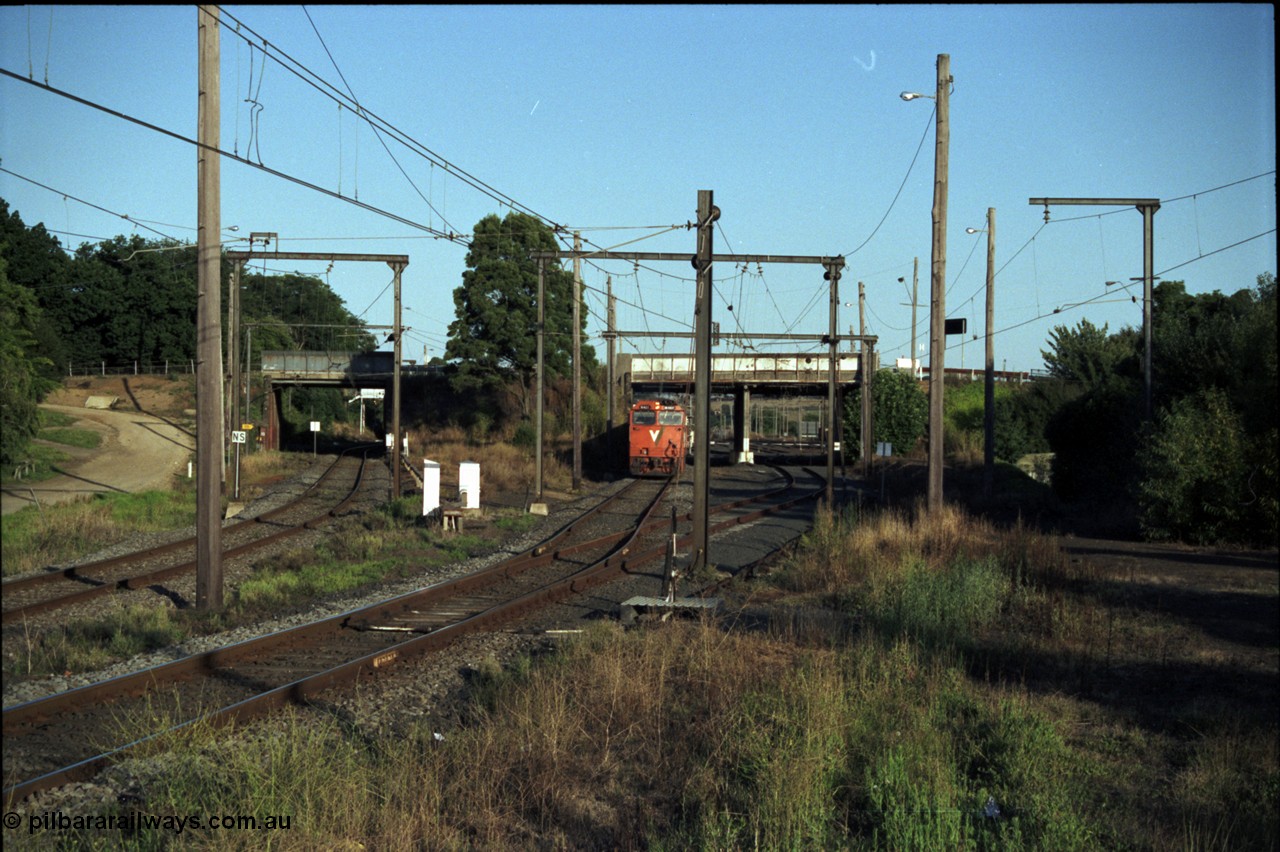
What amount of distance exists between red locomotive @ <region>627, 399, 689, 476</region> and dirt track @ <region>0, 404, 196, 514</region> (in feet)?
57.7

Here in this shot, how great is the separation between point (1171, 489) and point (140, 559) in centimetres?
1747

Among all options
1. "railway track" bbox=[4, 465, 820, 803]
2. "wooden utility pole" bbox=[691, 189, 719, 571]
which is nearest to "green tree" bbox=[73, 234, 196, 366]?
"railway track" bbox=[4, 465, 820, 803]

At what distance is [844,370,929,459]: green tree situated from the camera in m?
57.5

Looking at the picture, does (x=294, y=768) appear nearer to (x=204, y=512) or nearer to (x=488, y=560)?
(x=204, y=512)

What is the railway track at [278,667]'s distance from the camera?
722 cm

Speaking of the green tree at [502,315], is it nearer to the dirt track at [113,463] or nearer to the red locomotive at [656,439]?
the red locomotive at [656,439]

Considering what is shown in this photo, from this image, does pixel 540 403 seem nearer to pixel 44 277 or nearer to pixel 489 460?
pixel 44 277

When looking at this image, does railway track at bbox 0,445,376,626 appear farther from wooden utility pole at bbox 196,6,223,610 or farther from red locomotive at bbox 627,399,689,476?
red locomotive at bbox 627,399,689,476

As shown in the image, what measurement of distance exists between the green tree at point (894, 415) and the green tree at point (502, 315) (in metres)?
17.1

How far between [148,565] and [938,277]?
1512 cm

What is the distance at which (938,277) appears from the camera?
1998 cm

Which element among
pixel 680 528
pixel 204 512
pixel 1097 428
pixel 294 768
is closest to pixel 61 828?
pixel 294 768

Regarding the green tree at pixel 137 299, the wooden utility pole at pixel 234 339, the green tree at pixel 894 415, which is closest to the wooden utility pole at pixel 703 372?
the green tree at pixel 137 299

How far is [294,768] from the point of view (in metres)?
6.00
